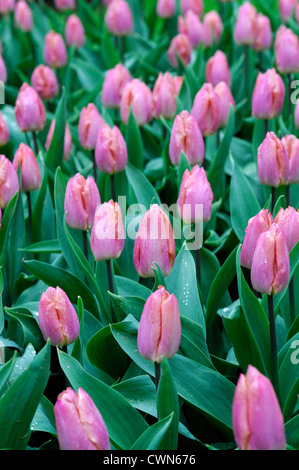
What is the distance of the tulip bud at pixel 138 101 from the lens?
6.82 feet

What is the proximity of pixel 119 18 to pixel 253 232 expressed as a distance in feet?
6.12

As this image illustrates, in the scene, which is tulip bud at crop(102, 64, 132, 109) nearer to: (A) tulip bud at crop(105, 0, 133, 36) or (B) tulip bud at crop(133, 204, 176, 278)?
Answer: (A) tulip bud at crop(105, 0, 133, 36)

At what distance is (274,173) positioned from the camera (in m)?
1.63

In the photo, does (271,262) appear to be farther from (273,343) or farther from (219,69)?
(219,69)

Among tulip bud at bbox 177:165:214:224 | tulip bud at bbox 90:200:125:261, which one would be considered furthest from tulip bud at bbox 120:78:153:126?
tulip bud at bbox 90:200:125:261

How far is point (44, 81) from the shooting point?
8.25ft

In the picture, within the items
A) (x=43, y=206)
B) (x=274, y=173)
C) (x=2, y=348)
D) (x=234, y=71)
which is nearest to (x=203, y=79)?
(x=234, y=71)

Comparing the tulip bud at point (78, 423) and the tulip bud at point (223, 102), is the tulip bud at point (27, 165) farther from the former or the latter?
the tulip bud at point (78, 423)

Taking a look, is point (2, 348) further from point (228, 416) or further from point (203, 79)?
point (203, 79)

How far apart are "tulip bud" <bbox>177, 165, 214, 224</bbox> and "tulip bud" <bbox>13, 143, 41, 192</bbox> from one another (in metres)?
0.46

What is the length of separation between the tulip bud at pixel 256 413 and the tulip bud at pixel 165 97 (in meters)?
1.39

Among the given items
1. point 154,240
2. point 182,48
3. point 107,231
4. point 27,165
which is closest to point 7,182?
point 27,165

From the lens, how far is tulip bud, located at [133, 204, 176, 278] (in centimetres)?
131

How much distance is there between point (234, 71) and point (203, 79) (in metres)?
0.13
